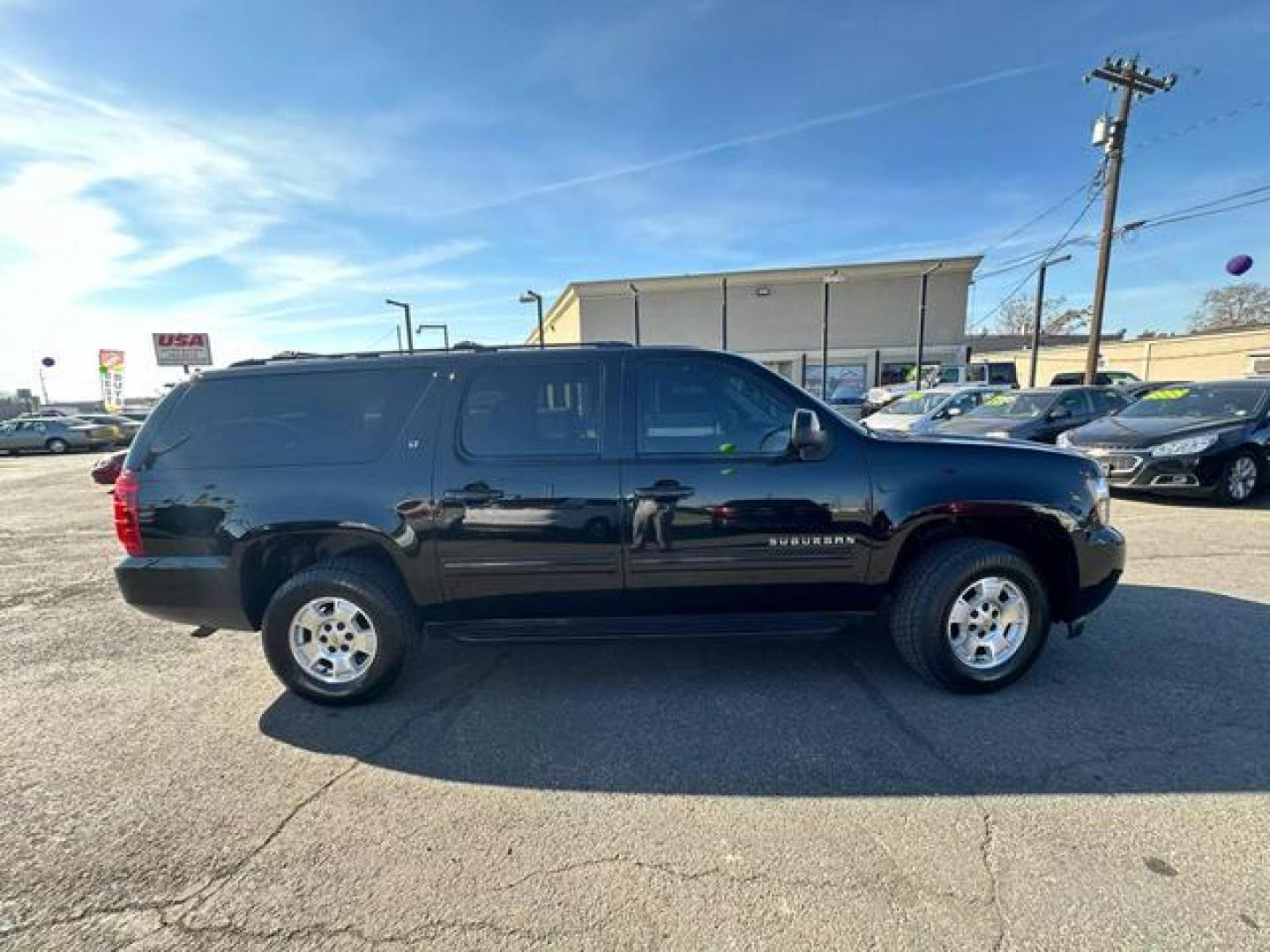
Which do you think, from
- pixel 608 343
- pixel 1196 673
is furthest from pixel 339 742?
pixel 1196 673

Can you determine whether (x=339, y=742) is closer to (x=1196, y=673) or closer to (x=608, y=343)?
(x=608, y=343)

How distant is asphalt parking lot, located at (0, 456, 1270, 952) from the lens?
1972 millimetres

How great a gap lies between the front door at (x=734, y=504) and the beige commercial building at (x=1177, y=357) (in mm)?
30346

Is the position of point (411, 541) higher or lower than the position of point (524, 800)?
higher

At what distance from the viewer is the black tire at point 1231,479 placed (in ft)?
24.4

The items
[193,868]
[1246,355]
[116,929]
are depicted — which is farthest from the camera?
[1246,355]

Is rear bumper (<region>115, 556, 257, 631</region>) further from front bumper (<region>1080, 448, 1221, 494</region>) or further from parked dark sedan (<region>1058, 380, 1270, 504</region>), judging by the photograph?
parked dark sedan (<region>1058, 380, 1270, 504</region>)

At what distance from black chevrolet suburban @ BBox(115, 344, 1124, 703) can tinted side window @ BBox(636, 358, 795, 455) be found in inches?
0.5

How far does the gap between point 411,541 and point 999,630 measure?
3280 mm

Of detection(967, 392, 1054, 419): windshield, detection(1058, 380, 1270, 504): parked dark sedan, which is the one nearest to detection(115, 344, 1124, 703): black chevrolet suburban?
detection(1058, 380, 1270, 504): parked dark sedan

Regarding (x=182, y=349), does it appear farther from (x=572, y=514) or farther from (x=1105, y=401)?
(x=1105, y=401)

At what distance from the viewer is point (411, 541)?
3.21m

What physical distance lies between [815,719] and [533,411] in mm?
2226

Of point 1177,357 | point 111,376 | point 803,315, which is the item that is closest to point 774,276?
point 803,315
